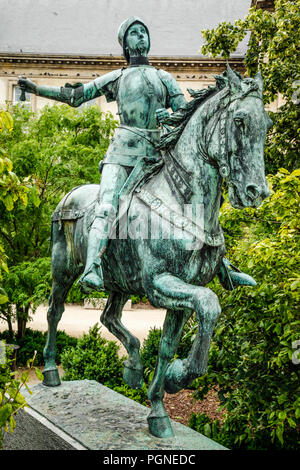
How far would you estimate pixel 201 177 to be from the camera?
4059mm

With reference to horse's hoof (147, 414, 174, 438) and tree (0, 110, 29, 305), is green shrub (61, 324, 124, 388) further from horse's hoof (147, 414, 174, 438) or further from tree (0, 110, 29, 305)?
tree (0, 110, 29, 305)

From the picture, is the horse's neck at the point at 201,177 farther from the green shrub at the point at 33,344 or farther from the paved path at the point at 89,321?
the paved path at the point at 89,321

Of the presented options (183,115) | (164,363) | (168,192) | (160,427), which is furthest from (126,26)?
(160,427)

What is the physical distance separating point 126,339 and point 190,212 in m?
→ 2.03

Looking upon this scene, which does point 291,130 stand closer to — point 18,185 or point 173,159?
point 173,159

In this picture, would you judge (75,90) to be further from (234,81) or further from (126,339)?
(126,339)

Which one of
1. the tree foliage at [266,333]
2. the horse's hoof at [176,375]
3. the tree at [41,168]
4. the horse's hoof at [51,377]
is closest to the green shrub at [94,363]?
the tree at [41,168]

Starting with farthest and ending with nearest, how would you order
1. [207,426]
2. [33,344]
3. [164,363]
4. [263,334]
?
[33,344] < [207,426] < [263,334] < [164,363]

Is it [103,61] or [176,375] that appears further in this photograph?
[103,61]

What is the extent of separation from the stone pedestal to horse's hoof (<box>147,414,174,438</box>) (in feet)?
0.16

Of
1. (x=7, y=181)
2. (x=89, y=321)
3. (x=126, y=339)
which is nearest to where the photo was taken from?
(x=7, y=181)

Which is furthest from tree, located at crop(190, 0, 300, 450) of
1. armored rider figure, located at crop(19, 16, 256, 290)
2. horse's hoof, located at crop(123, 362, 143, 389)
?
horse's hoof, located at crop(123, 362, 143, 389)

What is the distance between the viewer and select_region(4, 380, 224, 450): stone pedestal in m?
4.37

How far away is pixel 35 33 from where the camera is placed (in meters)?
29.5
